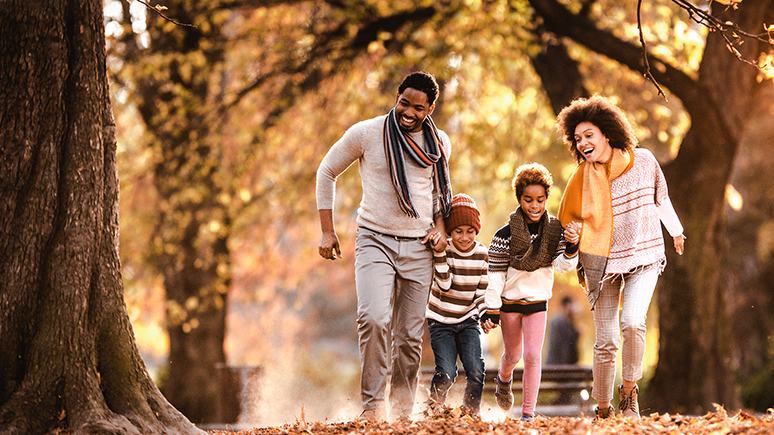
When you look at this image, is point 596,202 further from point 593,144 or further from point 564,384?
point 564,384

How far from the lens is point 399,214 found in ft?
14.9

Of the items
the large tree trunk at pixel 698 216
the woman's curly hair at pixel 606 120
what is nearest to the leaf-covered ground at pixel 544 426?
the woman's curly hair at pixel 606 120

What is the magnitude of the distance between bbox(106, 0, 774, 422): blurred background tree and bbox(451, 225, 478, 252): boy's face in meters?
4.12

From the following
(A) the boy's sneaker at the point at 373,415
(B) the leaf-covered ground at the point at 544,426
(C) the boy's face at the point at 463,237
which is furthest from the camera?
(C) the boy's face at the point at 463,237

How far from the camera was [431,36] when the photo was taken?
10547 mm

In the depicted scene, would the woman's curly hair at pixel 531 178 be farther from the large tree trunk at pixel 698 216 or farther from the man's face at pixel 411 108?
the large tree trunk at pixel 698 216

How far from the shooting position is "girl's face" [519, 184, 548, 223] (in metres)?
4.80

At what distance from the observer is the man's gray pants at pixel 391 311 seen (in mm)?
4324

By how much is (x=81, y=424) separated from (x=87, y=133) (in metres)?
1.72

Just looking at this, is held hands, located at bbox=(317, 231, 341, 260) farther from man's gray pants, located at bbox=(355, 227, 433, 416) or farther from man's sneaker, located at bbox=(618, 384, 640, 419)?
man's sneaker, located at bbox=(618, 384, 640, 419)

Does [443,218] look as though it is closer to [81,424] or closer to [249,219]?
[81,424]

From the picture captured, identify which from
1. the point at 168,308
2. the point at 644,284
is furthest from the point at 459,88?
the point at 644,284

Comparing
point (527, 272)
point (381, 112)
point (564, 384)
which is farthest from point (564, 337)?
point (527, 272)

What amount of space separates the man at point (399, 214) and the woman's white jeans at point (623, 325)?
123 cm
